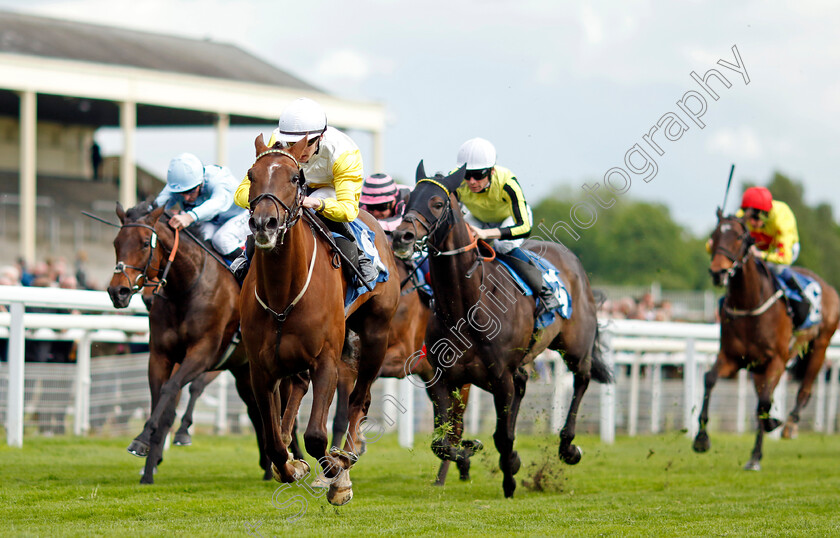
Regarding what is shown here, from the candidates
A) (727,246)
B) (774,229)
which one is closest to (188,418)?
(727,246)

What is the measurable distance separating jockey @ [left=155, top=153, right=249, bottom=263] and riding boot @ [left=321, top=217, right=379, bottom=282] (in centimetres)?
215

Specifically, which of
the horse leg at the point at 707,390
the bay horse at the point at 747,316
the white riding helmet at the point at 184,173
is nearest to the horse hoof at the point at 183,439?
the white riding helmet at the point at 184,173

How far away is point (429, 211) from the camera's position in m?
6.41

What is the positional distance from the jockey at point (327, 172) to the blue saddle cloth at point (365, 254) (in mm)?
54

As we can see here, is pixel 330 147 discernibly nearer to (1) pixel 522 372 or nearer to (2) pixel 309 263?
(2) pixel 309 263

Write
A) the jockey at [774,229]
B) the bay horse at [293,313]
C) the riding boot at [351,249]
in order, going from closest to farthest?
the bay horse at [293,313] < the riding boot at [351,249] < the jockey at [774,229]

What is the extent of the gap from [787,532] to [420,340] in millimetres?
3535

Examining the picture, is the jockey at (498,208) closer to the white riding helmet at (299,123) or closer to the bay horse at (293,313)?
the white riding helmet at (299,123)

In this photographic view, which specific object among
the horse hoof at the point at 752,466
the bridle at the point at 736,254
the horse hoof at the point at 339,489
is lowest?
the horse hoof at the point at 752,466

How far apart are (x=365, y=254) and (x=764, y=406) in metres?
5.09

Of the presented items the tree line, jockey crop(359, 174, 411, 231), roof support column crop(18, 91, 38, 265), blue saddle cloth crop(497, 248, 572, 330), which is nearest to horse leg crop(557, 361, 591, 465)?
blue saddle cloth crop(497, 248, 572, 330)

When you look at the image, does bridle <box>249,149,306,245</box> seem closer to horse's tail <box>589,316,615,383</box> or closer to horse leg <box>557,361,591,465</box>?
horse leg <box>557,361,591,465</box>

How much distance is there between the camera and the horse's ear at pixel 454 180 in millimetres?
6633

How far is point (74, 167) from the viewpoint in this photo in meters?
27.4
